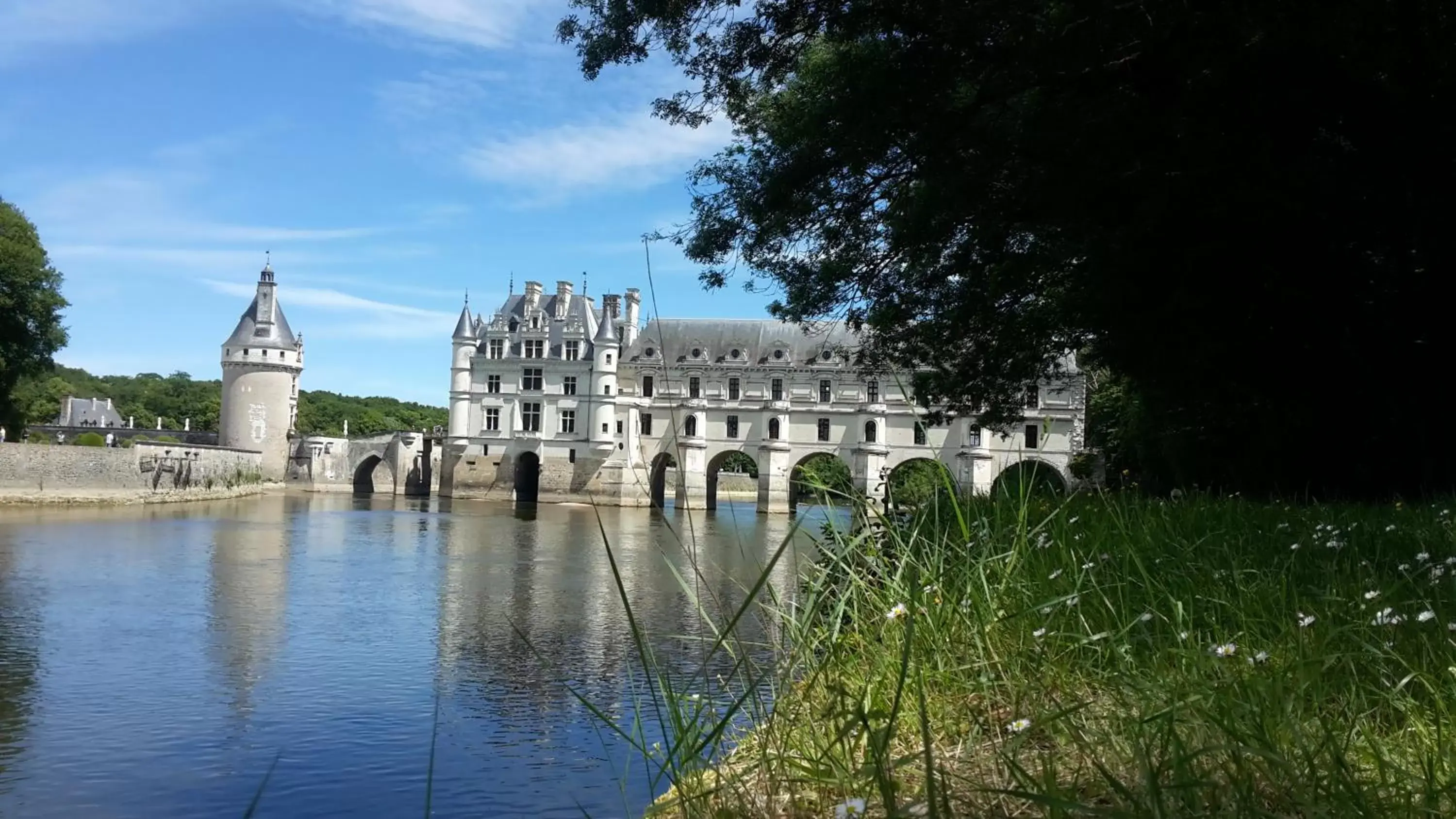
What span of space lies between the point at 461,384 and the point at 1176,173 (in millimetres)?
50562

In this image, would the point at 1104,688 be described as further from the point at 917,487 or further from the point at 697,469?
the point at 697,469

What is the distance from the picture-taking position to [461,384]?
184 ft

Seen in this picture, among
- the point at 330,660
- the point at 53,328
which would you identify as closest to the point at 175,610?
the point at 330,660

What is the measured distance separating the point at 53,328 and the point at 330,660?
1175 inches

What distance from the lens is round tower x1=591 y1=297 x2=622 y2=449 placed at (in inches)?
2141

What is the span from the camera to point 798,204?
1023cm

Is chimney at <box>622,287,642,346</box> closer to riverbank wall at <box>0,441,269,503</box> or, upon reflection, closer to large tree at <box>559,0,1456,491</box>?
riverbank wall at <box>0,441,269,503</box>

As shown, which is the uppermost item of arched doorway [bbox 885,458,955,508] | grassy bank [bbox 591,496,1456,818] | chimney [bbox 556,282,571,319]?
chimney [bbox 556,282,571,319]

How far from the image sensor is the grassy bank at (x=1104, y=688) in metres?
2.21

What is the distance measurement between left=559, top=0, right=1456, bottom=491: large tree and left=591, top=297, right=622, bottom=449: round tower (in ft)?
144

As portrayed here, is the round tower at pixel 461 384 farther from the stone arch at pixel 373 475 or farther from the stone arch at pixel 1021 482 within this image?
the stone arch at pixel 1021 482

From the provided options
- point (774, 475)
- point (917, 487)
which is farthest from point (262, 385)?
point (917, 487)

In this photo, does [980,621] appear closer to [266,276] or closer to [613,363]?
[613,363]

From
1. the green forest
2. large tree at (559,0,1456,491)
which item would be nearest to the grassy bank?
large tree at (559,0,1456,491)
